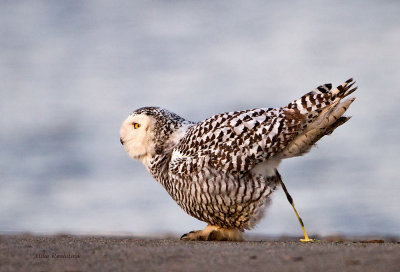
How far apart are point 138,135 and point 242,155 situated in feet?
7.43

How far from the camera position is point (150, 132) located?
828 cm

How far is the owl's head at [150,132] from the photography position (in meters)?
8.21

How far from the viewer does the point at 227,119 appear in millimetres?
7277

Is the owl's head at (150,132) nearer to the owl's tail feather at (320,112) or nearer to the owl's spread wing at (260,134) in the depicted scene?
the owl's spread wing at (260,134)

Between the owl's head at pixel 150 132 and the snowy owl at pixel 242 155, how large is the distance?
0.70 metres

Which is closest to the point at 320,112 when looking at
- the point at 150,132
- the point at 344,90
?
the point at 344,90

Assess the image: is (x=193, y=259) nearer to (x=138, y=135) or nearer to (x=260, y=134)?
(x=260, y=134)

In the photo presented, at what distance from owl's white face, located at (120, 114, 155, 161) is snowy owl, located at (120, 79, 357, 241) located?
0.93m

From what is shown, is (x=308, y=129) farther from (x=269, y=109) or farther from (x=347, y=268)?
(x=347, y=268)

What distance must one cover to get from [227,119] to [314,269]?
3406 millimetres

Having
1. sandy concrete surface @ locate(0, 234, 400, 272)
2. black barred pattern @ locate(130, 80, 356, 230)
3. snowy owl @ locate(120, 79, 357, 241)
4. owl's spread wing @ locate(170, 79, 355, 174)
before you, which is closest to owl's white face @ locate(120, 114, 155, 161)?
snowy owl @ locate(120, 79, 357, 241)

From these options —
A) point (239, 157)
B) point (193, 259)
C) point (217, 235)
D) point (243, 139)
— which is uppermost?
point (243, 139)

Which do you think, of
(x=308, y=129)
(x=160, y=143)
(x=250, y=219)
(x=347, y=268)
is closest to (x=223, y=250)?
(x=347, y=268)

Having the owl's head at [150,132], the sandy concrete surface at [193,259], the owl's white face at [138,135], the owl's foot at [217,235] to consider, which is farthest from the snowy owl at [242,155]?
the sandy concrete surface at [193,259]
